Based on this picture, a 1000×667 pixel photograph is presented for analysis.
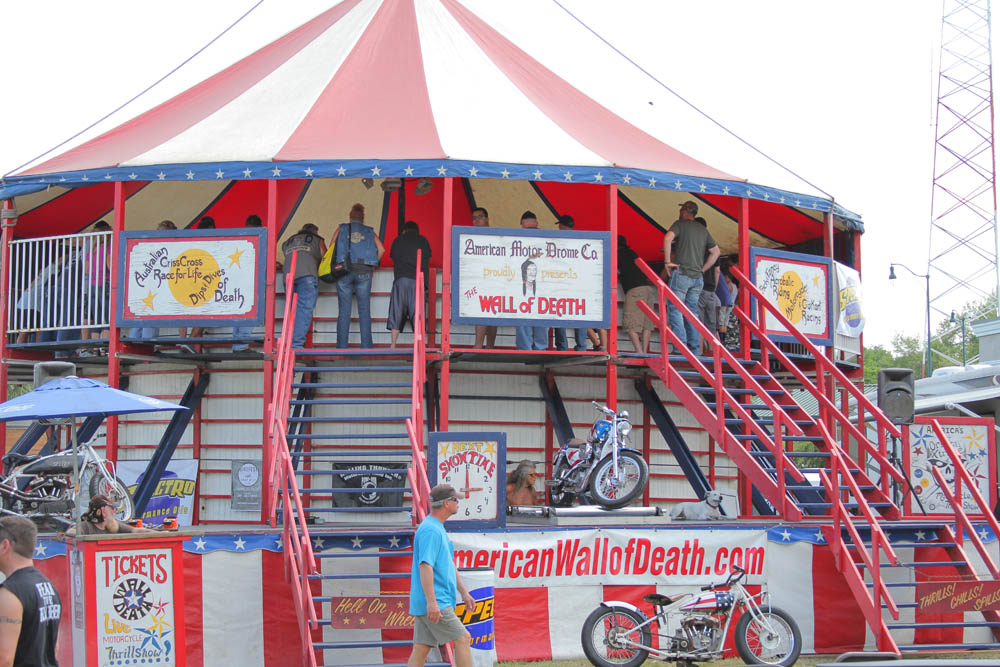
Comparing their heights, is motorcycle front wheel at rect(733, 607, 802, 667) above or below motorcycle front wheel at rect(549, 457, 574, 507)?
below

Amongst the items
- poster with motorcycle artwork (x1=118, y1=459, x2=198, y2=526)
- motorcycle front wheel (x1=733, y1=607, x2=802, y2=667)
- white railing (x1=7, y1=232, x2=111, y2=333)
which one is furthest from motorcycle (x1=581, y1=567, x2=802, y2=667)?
white railing (x1=7, y1=232, x2=111, y2=333)

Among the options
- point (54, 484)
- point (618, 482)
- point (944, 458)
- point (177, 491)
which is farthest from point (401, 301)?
point (944, 458)

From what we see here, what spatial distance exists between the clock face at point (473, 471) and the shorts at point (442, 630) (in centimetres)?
320

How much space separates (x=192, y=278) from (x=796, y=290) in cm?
784

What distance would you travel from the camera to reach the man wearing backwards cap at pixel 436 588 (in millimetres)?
8312

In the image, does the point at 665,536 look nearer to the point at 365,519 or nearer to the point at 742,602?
the point at 742,602

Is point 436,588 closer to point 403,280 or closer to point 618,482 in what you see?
point 618,482

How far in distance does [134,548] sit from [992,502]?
9908mm

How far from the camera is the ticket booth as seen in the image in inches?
372

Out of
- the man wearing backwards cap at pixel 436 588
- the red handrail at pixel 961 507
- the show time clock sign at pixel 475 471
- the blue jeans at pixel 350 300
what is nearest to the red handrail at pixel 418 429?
the show time clock sign at pixel 475 471

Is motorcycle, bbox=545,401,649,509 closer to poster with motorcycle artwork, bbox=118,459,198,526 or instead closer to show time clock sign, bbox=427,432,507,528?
show time clock sign, bbox=427,432,507,528

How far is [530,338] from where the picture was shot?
46.9 feet

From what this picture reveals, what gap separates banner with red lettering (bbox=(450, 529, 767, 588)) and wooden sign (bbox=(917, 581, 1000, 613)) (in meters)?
1.56

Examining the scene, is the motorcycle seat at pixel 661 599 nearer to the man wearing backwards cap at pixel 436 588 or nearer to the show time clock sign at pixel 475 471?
the show time clock sign at pixel 475 471
